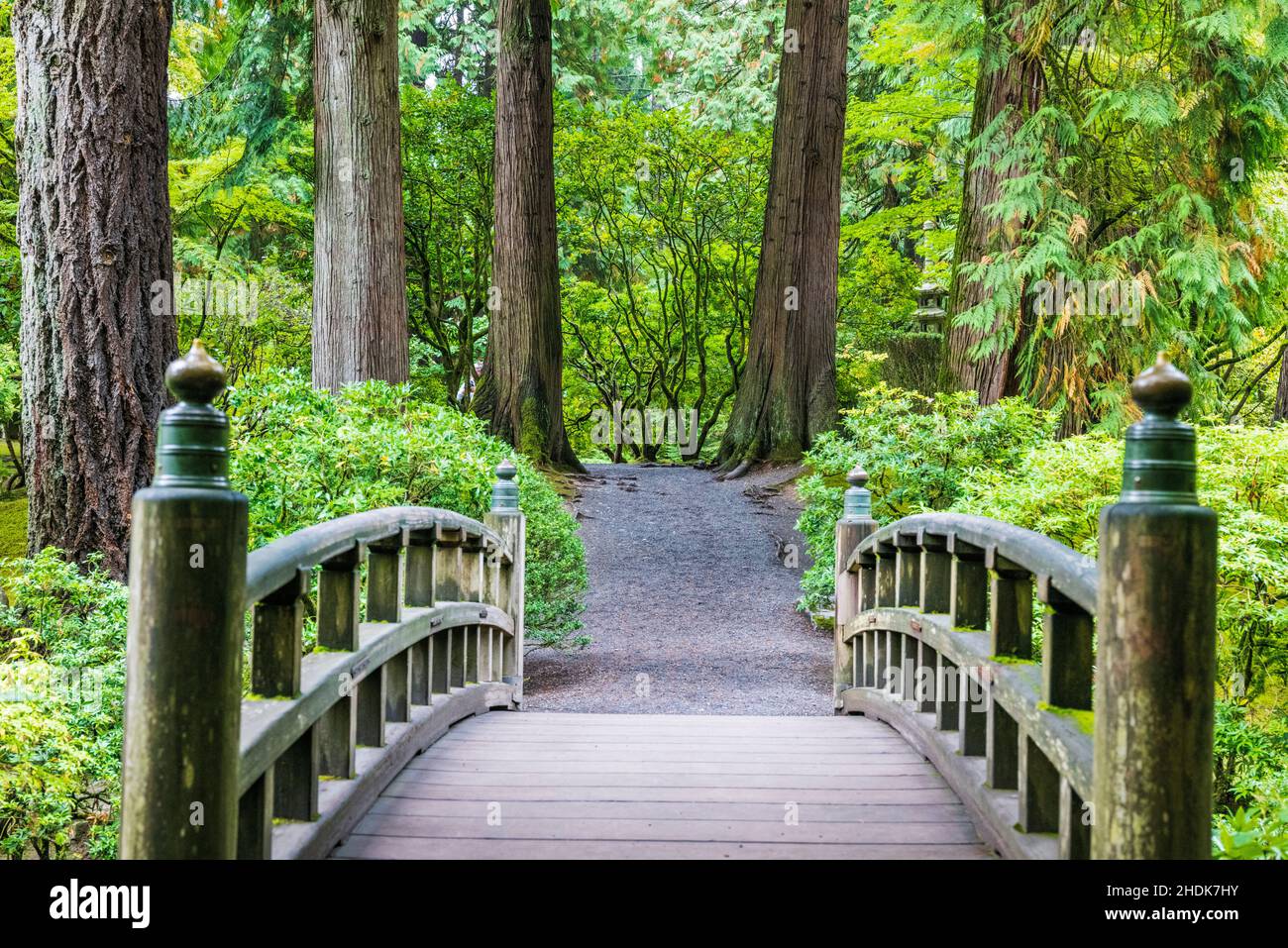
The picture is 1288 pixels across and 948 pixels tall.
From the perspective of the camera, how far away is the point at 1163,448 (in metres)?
2.03

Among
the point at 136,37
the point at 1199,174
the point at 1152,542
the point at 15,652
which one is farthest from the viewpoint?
the point at 1199,174

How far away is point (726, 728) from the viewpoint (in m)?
5.18

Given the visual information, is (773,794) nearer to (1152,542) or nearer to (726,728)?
(726,728)

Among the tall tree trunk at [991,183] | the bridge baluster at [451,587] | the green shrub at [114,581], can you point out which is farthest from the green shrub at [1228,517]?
the green shrub at [114,581]

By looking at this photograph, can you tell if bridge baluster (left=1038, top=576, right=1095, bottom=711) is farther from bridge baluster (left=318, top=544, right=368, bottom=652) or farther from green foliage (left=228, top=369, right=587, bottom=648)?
green foliage (left=228, top=369, right=587, bottom=648)

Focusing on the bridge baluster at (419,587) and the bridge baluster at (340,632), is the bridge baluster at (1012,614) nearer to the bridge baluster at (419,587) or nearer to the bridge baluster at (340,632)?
the bridge baluster at (340,632)

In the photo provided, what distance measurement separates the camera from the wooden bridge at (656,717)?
203cm

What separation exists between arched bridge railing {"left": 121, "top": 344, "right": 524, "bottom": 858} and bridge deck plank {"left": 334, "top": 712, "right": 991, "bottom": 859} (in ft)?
0.68

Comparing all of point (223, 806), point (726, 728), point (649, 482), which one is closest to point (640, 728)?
point (726, 728)

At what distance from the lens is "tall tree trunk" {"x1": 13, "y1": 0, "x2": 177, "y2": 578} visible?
6137 millimetres

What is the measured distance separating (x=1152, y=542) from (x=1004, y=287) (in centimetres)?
750

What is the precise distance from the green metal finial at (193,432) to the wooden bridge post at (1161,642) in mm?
1788

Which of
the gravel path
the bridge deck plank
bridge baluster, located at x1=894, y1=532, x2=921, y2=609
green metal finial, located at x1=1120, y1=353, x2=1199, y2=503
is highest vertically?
green metal finial, located at x1=1120, y1=353, x2=1199, y2=503

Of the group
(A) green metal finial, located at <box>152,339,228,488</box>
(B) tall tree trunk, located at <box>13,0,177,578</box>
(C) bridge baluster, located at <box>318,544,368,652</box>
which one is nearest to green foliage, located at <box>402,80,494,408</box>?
(B) tall tree trunk, located at <box>13,0,177,578</box>
